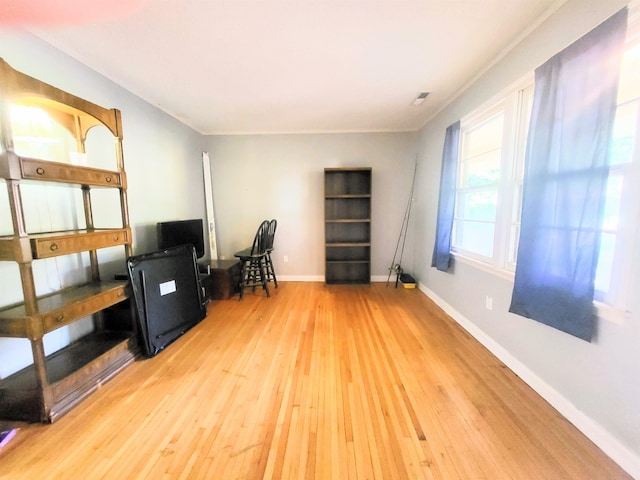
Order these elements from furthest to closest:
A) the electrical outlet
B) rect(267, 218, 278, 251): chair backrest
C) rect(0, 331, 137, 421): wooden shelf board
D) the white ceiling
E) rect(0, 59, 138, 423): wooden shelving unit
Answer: rect(267, 218, 278, 251): chair backrest
the electrical outlet
the white ceiling
rect(0, 331, 137, 421): wooden shelf board
rect(0, 59, 138, 423): wooden shelving unit

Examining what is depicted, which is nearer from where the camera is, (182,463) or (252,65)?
(182,463)

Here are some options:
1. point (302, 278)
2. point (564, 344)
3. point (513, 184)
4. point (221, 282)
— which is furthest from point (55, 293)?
point (513, 184)

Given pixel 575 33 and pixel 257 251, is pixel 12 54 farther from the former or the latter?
pixel 575 33

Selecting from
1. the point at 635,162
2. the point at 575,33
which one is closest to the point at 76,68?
the point at 575,33

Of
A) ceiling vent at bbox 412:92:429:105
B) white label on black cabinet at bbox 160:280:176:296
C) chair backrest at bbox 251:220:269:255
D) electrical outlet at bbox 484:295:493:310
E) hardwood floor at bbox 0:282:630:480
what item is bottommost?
hardwood floor at bbox 0:282:630:480

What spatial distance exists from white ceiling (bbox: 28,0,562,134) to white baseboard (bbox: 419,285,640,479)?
7.67ft

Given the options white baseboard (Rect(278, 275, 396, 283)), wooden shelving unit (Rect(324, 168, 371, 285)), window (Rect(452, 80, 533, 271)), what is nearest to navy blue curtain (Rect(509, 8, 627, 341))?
window (Rect(452, 80, 533, 271))

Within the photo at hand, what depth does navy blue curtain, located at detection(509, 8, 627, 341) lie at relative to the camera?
1.22 metres

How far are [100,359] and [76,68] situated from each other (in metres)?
2.27

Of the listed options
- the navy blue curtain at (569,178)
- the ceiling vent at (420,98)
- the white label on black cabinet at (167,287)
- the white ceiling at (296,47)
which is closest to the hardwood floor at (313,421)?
the white label on black cabinet at (167,287)

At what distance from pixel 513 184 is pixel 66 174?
3.12m

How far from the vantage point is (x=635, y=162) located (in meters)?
1.14

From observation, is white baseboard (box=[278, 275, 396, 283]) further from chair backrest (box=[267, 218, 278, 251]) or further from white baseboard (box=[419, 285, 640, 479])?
white baseboard (box=[419, 285, 640, 479])

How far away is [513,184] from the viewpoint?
197 centimetres
